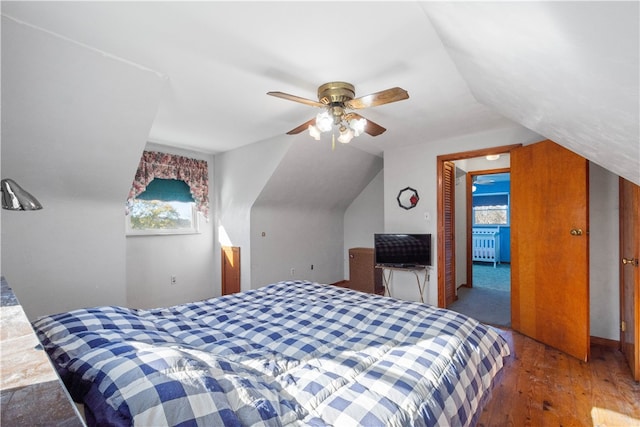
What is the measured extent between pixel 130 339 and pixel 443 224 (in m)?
3.48

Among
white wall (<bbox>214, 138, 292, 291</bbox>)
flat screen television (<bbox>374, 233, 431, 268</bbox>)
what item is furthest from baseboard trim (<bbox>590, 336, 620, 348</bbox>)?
white wall (<bbox>214, 138, 292, 291</bbox>)

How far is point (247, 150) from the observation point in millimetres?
4211

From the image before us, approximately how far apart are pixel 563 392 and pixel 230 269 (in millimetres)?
3934

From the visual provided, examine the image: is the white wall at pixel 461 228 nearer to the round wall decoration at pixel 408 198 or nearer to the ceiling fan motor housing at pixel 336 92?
the round wall decoration at pixel 408 198

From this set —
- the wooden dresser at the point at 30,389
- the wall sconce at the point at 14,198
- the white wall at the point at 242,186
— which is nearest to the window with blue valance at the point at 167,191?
the white wall at the point at 242,186

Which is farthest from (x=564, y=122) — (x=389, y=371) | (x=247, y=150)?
(x=247, y=150)

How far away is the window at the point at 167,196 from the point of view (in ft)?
12.4

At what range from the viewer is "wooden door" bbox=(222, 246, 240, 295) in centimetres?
434

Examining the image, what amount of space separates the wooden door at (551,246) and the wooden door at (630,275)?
0.26 meters

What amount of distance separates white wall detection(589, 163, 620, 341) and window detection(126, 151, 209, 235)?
15.7 ft

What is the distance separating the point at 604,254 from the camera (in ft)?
9.33

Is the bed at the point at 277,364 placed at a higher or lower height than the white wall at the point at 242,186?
lower

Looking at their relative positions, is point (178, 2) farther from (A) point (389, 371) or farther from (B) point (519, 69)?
(A) point (389, 371)

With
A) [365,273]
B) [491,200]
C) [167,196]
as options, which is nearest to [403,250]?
[365,273]
